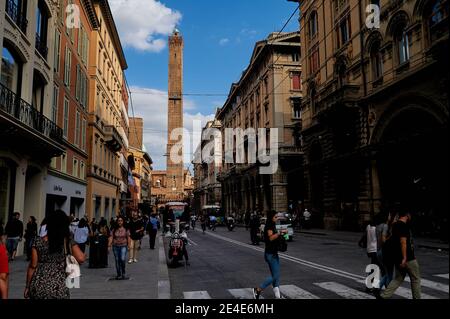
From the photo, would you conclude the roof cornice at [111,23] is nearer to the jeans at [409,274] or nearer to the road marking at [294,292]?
the road marking at [294,292]

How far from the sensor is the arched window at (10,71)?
51.5ft

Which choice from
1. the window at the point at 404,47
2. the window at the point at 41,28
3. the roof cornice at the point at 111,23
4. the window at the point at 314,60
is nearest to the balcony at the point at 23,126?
the window at the point at 41,28

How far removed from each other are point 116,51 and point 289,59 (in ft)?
69.1

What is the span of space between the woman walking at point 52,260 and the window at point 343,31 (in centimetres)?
2858

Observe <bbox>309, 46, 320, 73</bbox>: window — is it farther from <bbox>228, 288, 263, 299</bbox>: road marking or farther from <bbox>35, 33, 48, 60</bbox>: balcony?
<bbox>228, 288, 263, 299</bbox>: road marking

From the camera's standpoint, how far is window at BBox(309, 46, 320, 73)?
35.8 metres

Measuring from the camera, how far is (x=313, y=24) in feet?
121

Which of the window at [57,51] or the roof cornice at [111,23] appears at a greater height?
the roof cornice at [111,23]

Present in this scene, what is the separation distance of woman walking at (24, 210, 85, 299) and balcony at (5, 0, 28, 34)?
48.0 ft

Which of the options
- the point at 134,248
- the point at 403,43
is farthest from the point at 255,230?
the point at 403,43

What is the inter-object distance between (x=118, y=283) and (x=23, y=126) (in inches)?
351

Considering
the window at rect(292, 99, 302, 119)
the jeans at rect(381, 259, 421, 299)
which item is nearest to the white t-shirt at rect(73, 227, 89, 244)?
the jeans at rect(381, 259, 421, 299)

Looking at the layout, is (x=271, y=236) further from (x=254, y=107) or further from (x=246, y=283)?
(x=254, y=107)
